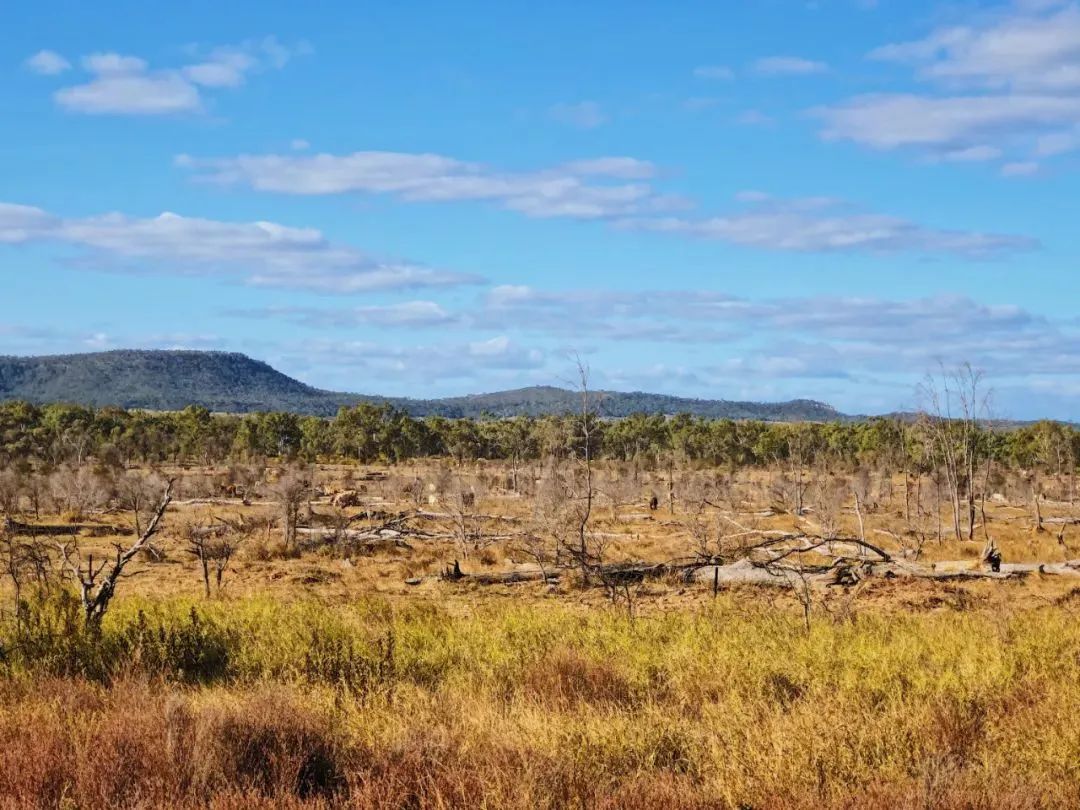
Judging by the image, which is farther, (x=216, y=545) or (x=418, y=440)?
(x=418, y=440)

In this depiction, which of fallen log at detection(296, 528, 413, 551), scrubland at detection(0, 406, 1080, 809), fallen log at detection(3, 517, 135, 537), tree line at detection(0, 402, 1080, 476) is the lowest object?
fallen log at detection(3, 517, 135, 537)

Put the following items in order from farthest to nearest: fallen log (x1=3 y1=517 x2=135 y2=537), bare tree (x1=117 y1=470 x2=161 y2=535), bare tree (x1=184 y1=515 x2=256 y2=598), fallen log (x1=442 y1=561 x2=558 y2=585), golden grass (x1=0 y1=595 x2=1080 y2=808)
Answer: bare tree (x1=117 y1=470 x2=161 y2=535) < fallen log (x1=3 y1=517 x2=135 y2=537) < bare tree (x1=184 y1=515 x2=256 y2=598) < fallen log (x1=442 y1=561 x2=558 y2=585) < golden grass (x1=0 y1=595 x2=1080 y2=808)

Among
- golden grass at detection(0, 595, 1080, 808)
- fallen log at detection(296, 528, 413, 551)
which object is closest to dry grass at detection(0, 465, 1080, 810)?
golden grass at detection(0, 595, 1080, 808)

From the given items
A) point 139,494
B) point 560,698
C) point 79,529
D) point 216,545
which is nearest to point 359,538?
point 216,545

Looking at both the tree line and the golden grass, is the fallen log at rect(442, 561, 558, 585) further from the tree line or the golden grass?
the tree line

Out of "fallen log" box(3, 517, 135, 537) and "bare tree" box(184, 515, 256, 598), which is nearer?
"bare tree" box(184, 515, 256, 598)

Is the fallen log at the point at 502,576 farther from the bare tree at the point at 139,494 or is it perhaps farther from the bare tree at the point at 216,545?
the bare tree at the point at 139,494

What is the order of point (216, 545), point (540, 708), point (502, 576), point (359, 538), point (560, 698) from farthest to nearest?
point (359, 538) < point (216, 545) < point (502, 576) < point (560, 698) < point (540, 708)

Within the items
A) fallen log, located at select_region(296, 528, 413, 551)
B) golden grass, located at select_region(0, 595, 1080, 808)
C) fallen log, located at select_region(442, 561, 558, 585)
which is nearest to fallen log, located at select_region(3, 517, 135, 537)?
fallen log, located at select_region(296, 528, 413, 551)

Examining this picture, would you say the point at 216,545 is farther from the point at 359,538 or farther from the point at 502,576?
the point at 502,576

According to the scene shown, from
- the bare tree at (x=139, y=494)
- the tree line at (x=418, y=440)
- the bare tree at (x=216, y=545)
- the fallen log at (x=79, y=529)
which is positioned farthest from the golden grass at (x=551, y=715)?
the tree line at (x=418, y=440)

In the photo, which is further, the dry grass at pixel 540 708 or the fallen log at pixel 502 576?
the fallen log at pixel 502 576

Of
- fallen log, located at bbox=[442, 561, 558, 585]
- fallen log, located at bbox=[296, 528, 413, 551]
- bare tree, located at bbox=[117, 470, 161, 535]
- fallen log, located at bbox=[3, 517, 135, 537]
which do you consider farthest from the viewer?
bare tree, located at bbox=[117, 470, 161, 535]

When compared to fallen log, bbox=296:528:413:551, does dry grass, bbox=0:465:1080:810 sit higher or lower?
higher
